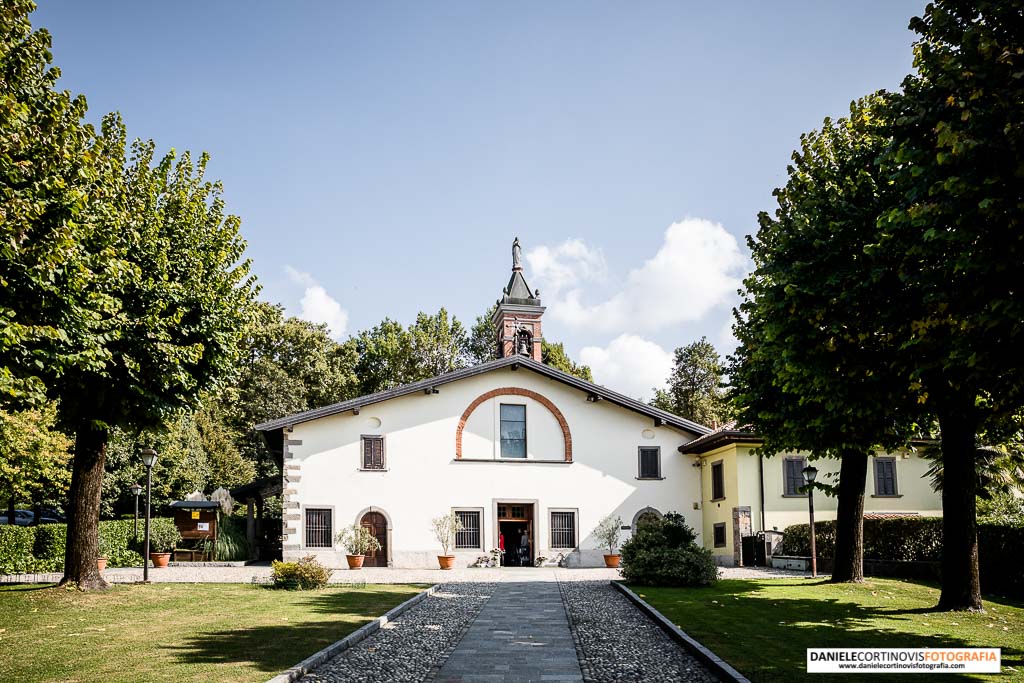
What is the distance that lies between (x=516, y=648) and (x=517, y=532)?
881 inches

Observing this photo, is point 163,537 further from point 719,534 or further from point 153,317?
point 719,534

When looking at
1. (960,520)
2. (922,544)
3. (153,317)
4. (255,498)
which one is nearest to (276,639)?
(153,317)

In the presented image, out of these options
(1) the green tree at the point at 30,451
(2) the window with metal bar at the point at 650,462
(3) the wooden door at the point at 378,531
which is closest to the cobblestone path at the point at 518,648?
(3) the wooden door at the point at 378,531

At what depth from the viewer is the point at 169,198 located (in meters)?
19.1

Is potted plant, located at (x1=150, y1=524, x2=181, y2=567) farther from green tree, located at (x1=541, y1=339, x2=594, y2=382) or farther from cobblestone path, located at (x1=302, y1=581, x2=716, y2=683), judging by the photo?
green tree, located at (x1=541, y1=339, x2=594, y2=382)

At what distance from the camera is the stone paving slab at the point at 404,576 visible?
22969 mm

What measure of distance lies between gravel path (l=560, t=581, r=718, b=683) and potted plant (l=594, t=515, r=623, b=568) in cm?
1458

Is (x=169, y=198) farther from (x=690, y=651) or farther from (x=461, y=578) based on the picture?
(x=690, y=651)

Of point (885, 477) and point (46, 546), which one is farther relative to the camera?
point (885, 477)

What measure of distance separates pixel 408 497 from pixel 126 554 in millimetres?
11229

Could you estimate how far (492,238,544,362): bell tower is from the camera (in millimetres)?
38094

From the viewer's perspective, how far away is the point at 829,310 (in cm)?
1247

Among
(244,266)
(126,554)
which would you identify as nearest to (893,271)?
(244,266)

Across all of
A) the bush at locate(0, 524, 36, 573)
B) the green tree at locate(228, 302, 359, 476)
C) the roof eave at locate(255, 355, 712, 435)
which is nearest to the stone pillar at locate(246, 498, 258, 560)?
the roof eave at locate(255, 355, 712, 435)
